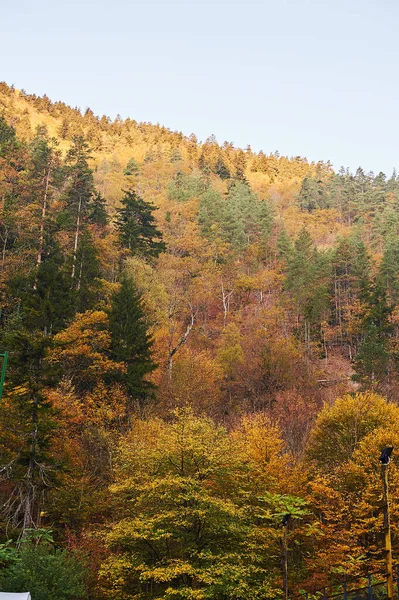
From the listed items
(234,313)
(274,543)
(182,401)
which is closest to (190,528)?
(274,543)

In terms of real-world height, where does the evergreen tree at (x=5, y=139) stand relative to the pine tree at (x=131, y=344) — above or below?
above

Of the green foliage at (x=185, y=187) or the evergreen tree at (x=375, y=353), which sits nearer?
the evergreen tree at (x=375, y=353)

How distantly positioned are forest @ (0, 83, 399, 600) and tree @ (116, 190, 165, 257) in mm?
213

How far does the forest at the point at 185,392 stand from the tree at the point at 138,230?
213 mm

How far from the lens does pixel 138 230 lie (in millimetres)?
56906

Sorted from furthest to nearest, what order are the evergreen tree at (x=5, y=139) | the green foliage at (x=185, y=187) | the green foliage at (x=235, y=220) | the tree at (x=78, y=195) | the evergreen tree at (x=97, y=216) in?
the green foliage at (x=185, y=187), the green foliage at (x=235, y=220), the evergreen tree at (x=97, y=216), the evergreen tree at (x=5, y=139), the tree at (x=78, y=195)

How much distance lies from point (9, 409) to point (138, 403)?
12586mm

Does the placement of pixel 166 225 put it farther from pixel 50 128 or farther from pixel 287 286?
pixel 50 128

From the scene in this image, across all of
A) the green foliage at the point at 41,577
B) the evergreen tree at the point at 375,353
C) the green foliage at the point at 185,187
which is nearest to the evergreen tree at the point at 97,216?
the green foliage at the point at 185,187

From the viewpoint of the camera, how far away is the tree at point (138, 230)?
55125 millimetres

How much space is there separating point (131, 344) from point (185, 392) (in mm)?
5538

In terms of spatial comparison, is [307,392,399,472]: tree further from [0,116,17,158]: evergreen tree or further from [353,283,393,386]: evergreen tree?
[0,116,17,158]: evergreen tree

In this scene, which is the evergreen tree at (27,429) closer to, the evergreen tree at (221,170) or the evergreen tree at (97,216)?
the evergreen tree at (97,216)

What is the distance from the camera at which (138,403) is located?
36719mm
